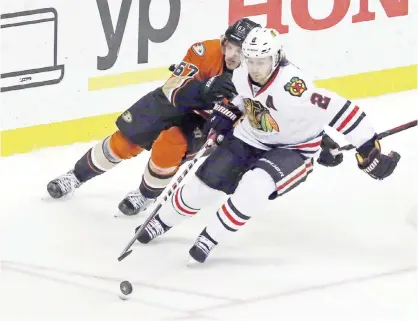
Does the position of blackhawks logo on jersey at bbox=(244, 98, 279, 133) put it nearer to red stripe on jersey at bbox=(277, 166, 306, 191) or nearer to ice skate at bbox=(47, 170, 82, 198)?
red stripe on jersey at bbox=(277, 166, 306, 191)

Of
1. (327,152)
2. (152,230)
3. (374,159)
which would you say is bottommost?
(152,230)

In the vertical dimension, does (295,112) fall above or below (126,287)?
above

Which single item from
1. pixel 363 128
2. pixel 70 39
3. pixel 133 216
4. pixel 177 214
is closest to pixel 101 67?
pixel 70 39

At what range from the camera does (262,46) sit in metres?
4.43

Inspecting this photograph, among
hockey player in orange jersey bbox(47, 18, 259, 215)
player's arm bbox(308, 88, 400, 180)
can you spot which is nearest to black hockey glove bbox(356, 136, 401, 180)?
player's arm bbox(308, 88, 400, 180)

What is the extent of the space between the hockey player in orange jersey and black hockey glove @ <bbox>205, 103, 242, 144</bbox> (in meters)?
0.05

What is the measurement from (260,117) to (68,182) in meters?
1.10

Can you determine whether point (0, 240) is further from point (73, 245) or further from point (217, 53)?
point (217, 53)

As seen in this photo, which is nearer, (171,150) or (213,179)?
(213,179)

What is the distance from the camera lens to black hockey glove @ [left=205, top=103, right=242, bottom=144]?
4738 mm

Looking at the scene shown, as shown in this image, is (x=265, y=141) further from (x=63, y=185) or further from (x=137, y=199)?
(x=63, y=185)

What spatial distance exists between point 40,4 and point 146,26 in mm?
557

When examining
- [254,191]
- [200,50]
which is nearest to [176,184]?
[254,191]

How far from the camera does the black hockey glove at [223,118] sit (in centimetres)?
474
